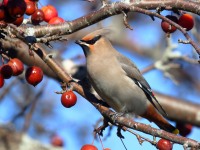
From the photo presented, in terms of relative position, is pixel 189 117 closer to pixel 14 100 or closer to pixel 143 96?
pixel 143 96

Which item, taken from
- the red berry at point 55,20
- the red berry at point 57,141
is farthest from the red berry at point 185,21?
the red berry at point 57,141

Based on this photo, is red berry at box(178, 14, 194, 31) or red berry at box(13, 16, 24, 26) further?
red berry at box(178, 14, 194, 31)

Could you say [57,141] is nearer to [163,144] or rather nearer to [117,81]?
[117,81]

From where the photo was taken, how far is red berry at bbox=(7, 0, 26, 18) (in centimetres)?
313

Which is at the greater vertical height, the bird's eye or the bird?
the bird's eye

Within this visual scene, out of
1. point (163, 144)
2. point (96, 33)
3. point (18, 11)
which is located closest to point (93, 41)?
point (96, 33)

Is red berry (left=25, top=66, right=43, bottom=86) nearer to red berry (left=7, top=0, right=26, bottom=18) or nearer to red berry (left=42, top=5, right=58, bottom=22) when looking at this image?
red berry (left=7, top=0, right=26, bottom=18)

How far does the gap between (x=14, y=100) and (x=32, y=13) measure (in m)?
3.34

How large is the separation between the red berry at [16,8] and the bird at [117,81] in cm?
112

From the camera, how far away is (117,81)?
454cm

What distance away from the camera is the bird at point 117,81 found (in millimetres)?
4359

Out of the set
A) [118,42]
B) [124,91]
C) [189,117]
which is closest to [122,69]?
[124,91]

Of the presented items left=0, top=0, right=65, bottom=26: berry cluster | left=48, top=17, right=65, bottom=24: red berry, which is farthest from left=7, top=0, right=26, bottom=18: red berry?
left=48, top=17, right=65, bottom=24: red berry

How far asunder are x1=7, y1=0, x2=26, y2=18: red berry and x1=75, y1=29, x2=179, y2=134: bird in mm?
1124
